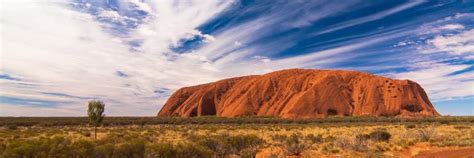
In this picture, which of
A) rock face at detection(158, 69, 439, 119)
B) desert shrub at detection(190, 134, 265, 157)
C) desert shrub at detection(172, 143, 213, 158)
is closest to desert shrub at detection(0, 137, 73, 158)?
desert shrub at detection(172, 143, 213, 158)

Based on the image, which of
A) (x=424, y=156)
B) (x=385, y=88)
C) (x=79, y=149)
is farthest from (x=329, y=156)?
(x=385, y=88)

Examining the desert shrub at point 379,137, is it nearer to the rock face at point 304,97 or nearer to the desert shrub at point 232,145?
the desert shrub at point 232,145

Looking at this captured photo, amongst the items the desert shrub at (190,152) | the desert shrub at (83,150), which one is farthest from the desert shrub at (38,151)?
the desert shrub at (190,152)

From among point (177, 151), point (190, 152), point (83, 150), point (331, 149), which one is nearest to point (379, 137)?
point (331, 149)

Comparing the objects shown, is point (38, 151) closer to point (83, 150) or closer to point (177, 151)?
point (83, 150)

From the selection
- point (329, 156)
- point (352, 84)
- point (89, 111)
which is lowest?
point (329, 156)

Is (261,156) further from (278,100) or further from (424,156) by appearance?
(278,100)

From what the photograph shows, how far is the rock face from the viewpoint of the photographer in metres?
105

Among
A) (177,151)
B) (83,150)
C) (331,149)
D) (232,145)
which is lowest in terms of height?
(331,149)

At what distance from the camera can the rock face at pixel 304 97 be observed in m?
105

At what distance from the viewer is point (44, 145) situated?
14.7 m

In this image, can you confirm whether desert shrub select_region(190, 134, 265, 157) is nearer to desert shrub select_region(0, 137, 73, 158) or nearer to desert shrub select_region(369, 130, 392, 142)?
desert shrub select_region(0, 137, 73, 158)

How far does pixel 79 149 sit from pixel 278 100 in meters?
108

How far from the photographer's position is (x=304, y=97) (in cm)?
10862
